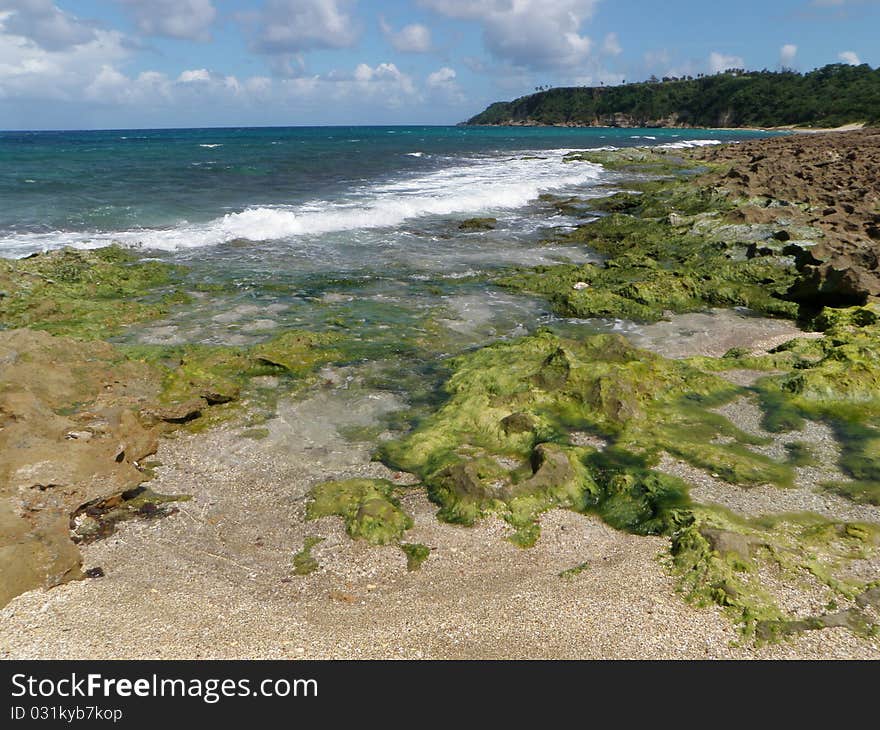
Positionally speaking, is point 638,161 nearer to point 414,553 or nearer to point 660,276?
point 660,276

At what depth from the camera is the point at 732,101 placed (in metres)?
130

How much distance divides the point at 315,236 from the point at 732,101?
140491 mm

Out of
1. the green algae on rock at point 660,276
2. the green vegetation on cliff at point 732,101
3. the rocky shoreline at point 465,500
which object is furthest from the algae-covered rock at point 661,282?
the green vegetation on cliff at point 732,101

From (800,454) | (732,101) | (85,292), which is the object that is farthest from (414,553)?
(732,101)

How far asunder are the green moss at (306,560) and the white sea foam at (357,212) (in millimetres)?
16227

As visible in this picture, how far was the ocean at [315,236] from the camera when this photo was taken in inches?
488

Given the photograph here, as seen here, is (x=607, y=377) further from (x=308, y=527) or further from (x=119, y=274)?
(x=119, y=274)

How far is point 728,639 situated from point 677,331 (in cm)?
837

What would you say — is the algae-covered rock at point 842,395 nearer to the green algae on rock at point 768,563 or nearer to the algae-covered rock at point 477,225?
the green algae on rock at point 768,563

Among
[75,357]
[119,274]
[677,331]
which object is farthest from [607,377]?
[119,274]

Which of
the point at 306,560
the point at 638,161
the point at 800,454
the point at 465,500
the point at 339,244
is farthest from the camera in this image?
the point at 638,161

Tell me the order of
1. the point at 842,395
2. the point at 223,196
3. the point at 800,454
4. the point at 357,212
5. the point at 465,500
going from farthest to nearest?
1. the point at 223,196
2. the point at 357,212
3. the point at 842,395
4. the point at 800,454
5. the point at 465,500

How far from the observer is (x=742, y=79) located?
139 meters

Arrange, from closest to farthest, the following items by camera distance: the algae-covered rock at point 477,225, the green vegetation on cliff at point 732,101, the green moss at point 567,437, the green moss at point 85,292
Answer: the green moss at point 567,437
the green moss at point 85,292
the algae-covered rock at point 477,225
the green vegetation on cliff at point 732,101
